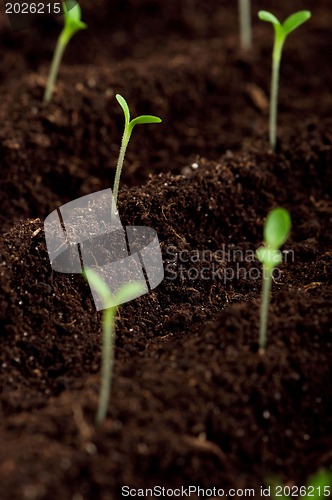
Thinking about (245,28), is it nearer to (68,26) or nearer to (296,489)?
(68,26)

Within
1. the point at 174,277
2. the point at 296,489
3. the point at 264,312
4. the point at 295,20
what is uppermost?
the point at 295,20

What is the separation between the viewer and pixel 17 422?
1411 millimetres

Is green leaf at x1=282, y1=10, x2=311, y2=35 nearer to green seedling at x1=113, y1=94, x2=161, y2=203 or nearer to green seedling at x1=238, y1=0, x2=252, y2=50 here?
green seedling at x1=113, y1=94, x2=161, y2=203

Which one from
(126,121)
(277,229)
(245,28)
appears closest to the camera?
(277,229)

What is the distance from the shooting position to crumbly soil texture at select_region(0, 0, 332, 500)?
1399mm

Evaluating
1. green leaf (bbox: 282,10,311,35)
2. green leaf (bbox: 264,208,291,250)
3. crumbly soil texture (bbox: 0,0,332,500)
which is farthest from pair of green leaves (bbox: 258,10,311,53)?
green leaf (bbox: 264,208,291,250)

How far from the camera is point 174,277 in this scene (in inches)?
73.8

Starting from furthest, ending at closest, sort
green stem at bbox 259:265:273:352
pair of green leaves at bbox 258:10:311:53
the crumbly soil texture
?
pair of green leaves at bbox 258:10:311:53, green stem at bbox 259:265:273:352, the crumbly soil texture

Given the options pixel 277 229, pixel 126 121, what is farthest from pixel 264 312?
pixel 126 121

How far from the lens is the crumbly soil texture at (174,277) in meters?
1.40

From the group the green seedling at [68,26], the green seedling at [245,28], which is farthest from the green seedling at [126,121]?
the green seedling at [245,28]

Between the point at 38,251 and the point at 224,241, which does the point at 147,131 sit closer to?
the point at 224,241

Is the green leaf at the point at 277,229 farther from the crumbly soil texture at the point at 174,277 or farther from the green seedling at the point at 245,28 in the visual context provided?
the green seedling at the point at 245,28

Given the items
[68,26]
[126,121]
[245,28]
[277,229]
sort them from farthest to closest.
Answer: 1. [245,28]
2. [68,26]
3. [126,121]
4. [277,229]
